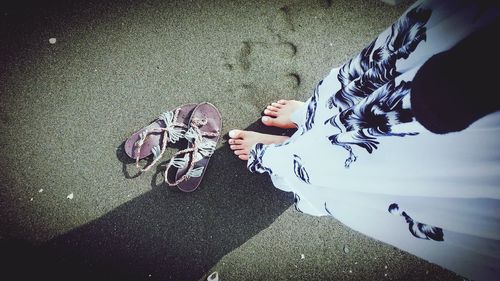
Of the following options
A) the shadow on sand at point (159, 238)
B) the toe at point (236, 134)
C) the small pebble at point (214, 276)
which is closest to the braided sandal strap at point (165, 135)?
the shadow on sand at point (159, 238)

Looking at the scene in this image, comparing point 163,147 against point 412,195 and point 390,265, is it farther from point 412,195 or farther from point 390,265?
point 390,265

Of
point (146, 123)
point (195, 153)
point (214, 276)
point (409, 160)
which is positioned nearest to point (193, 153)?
point (195, 153)

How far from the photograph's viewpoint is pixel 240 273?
161cm

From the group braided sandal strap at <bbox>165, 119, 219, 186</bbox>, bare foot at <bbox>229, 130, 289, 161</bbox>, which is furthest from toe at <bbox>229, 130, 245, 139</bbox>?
braided sandal strap at <bbox>165, 119, 219, 186</bbox>

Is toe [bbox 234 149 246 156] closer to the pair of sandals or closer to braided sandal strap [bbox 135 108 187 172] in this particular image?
the pair of sandals

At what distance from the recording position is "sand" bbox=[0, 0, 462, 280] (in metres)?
1.62

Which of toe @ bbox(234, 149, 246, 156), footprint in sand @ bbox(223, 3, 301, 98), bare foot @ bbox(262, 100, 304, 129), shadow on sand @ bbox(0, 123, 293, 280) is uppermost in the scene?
footprint in sand @ bbox(223, 3, 301, 98)

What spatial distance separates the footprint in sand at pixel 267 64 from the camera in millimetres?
1798

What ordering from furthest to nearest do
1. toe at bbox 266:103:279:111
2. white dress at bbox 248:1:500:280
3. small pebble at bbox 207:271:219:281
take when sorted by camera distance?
toe at bbox 266:103:279:111 < small pebble at bbox 207:271:219:281 < white dress at bbox 248:1:500:280

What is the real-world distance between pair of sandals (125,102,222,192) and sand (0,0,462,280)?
0.24 ft

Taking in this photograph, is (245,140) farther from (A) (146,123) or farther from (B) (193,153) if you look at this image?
(A) (146,123)

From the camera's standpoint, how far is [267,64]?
1813 millimetres

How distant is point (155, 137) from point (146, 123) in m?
0.15

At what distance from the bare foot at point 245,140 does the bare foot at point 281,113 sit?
95 mm
